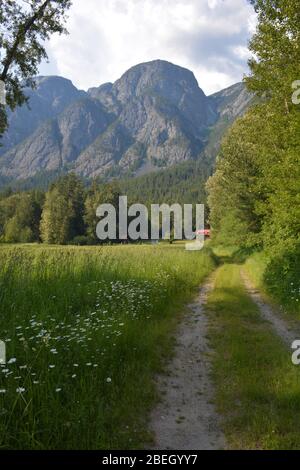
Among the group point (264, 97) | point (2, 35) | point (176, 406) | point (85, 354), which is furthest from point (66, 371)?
point (264, 97)

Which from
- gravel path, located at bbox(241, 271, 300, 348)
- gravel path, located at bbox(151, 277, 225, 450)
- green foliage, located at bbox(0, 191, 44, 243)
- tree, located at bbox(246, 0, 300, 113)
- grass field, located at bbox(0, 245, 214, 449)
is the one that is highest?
tree, located at bbox(246, 0, 300, 113)

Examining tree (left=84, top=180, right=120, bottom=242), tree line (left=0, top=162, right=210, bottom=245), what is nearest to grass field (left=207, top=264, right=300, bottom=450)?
tree line (left=0, top=162, right=210, bottom=245)

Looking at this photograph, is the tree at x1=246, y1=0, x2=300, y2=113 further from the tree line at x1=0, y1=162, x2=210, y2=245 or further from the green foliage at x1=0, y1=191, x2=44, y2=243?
the green foliage at x1=0, y1=191, x2=44, y2=243

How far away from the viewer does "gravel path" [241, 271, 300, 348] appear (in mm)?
11062

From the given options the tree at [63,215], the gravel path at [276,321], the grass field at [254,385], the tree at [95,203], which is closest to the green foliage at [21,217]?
the tree at [63,215]

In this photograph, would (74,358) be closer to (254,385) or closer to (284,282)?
(254,385)

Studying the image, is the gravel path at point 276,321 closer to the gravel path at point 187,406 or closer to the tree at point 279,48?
the gravel path at point 187,406

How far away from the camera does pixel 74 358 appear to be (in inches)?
267

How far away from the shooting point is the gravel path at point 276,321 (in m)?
11.1

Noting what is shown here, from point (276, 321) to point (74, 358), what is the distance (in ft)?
28.9

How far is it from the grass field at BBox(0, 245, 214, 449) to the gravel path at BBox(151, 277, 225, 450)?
0.30 m

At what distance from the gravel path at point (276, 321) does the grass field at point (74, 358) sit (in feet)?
11.2
